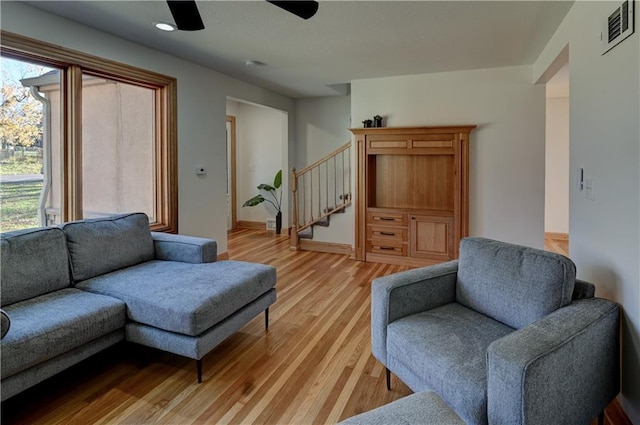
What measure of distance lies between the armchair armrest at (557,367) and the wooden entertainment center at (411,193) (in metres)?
3.13

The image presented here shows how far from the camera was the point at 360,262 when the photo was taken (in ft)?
16.8

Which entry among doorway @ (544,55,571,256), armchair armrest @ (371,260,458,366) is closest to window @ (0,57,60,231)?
armchair armrest @ (371,260,458,366)

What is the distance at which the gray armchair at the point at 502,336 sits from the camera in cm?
131

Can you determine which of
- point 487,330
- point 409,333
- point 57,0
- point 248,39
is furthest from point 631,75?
point 57,0

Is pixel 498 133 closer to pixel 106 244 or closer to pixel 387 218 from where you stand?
pixel 387 218

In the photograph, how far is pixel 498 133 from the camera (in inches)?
181

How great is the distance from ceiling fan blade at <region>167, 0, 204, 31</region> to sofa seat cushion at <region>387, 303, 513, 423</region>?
204 cm

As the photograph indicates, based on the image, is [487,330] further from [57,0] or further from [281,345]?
[57,0]

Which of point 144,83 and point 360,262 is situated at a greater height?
point 144,83

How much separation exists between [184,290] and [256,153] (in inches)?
215

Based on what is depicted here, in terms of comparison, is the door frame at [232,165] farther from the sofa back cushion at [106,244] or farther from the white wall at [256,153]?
the sofa back cushion at [106,244]

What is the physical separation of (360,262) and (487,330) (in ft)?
10.8

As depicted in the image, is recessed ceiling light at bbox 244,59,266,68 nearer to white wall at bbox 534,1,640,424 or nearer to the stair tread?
the stair tread

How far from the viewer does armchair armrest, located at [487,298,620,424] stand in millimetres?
1262
